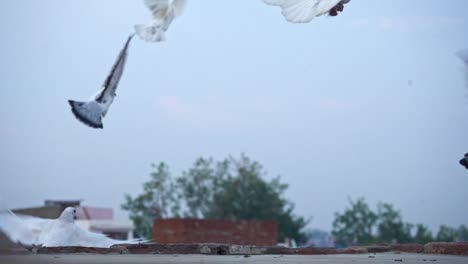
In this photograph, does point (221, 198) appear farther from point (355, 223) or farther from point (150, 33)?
point (150, 33)

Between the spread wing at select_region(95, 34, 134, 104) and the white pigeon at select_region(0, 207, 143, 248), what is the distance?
138cm

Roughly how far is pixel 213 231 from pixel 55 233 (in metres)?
15.5

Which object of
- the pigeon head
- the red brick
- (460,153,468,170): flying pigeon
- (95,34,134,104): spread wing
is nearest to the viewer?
(95,34,134,104): spread wing

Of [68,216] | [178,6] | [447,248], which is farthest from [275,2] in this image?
[447,248]

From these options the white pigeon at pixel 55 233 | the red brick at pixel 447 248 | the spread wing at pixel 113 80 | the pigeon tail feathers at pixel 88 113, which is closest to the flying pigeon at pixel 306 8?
the spread wing at pixel 113 80

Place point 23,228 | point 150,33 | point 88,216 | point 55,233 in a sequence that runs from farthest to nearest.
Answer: point 88,216 < point 55,233 < point 23,228 < point 150,33

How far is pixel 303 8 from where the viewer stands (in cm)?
695

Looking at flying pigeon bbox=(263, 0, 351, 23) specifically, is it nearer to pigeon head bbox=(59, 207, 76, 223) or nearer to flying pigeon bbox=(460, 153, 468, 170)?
flying pigeon bbox=(460, 153, 468, 170)

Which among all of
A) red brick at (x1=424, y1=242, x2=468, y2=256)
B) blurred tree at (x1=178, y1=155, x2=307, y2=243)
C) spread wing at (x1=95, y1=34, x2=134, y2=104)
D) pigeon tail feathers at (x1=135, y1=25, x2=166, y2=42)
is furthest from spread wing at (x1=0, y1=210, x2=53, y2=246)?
blurred tree at (x1=178, y1=155, x2=307, y2=243)

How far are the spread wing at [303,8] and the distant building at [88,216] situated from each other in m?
3.56

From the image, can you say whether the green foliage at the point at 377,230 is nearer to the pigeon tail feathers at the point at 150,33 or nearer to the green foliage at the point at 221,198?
the green foliage at the point at 221,198

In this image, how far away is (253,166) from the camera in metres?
54.0

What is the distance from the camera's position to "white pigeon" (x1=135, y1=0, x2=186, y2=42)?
267 inches

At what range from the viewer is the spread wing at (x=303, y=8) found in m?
6.80
